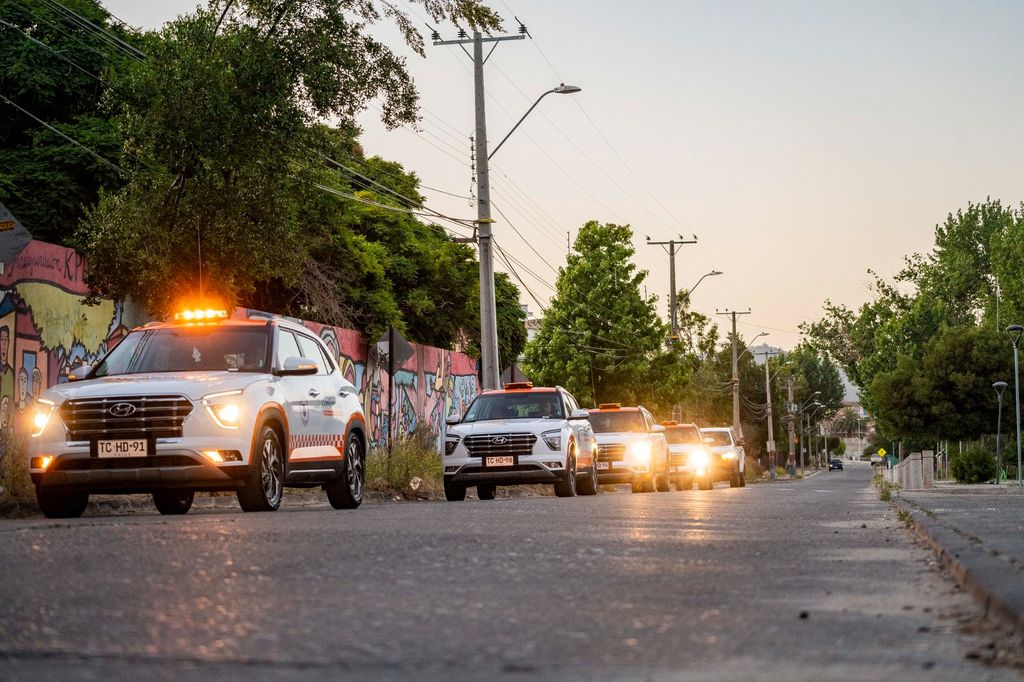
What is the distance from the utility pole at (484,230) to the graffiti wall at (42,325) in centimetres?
1194

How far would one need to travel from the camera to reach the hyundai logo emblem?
13328mm

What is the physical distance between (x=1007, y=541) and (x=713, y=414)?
9565 centimetres

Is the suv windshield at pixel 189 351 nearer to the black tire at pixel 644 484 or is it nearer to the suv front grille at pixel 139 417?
the suv front grille at pixel 139 417

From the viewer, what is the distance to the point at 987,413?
65.6m

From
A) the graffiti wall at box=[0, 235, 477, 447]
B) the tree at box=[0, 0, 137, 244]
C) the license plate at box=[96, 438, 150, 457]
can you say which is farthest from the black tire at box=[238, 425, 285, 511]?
the tree at box=[0, 0, 137, 244]

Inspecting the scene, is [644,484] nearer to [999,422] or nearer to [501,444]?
[501,444]

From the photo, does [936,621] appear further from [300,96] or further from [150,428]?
[300,96]

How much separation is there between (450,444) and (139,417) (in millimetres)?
9128

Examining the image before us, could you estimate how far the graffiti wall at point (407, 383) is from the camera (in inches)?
1193

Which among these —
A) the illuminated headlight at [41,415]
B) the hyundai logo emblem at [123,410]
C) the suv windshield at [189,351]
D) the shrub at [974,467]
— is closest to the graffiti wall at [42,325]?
the suv windshield at [189,351]

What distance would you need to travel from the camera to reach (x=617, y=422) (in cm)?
2959

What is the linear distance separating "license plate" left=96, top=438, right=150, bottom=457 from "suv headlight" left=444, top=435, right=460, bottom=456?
909 centimetres

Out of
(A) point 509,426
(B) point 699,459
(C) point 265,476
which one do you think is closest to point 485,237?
(B) point 699,459

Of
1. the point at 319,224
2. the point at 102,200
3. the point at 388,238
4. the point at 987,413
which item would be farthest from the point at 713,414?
the point at 102,200
